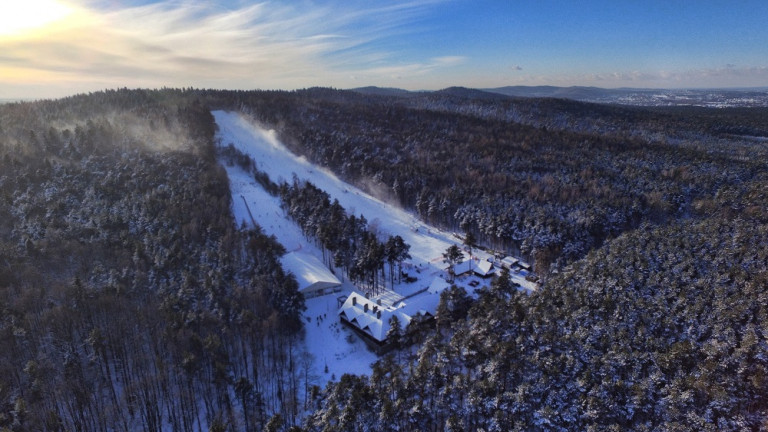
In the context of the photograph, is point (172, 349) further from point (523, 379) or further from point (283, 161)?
point (283, 161)

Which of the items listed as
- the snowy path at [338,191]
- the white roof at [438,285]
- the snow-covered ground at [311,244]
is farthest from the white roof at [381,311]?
the snowy path at [338,191]

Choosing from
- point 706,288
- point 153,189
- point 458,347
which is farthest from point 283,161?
point 706,288

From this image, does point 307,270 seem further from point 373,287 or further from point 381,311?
point 381,311

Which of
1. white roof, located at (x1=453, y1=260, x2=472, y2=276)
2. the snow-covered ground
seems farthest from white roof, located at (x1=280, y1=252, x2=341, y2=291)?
white roof, located at (x1=453, y1=260, x2=472, y2=276)

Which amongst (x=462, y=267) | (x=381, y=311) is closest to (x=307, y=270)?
(x=381, y=311)

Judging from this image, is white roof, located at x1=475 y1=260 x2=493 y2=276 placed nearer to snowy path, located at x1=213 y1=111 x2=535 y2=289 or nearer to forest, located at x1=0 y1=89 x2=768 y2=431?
snowy path, located at x1=213 y1=111 x2=535 y2=289
